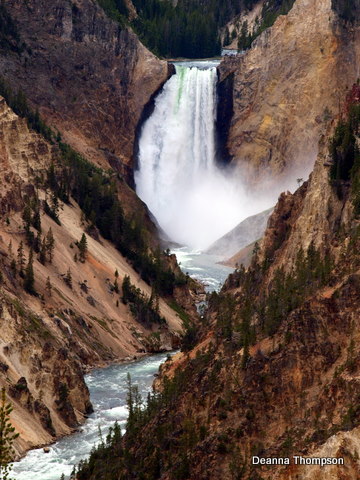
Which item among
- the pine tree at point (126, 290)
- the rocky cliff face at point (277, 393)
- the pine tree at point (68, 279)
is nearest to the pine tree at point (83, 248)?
the pine tree at point (126, 290)

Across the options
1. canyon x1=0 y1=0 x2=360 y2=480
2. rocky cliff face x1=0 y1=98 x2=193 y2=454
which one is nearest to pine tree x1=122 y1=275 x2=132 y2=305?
canyon x1=0 y1=0 x2=360 y2=480

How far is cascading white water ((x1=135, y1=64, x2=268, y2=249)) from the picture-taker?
159 meters

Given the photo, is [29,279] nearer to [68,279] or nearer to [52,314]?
[52,314]

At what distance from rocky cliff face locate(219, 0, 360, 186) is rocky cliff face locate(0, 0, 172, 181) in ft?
49.3

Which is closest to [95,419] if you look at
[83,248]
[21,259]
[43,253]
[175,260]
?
[21,259]

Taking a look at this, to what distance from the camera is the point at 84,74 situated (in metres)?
148

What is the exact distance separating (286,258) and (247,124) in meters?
101

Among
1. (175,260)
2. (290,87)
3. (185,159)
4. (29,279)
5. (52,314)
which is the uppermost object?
(290,87)

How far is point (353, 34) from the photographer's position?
509ft

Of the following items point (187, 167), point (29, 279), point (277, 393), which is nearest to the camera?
point (277, 393)

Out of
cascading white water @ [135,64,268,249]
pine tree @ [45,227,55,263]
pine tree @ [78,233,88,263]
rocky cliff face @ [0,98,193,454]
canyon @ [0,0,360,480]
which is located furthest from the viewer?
cascading white water @ [135,64,268,249]

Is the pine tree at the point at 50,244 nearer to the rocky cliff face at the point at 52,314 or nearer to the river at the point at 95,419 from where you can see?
the rocky cliff face at the point at 52,314

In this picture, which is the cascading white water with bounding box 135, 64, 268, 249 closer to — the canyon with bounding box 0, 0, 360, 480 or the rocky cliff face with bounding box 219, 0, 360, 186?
the canyon with bounding box 0, 0, 360, 480

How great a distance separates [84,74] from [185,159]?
23.6 m
